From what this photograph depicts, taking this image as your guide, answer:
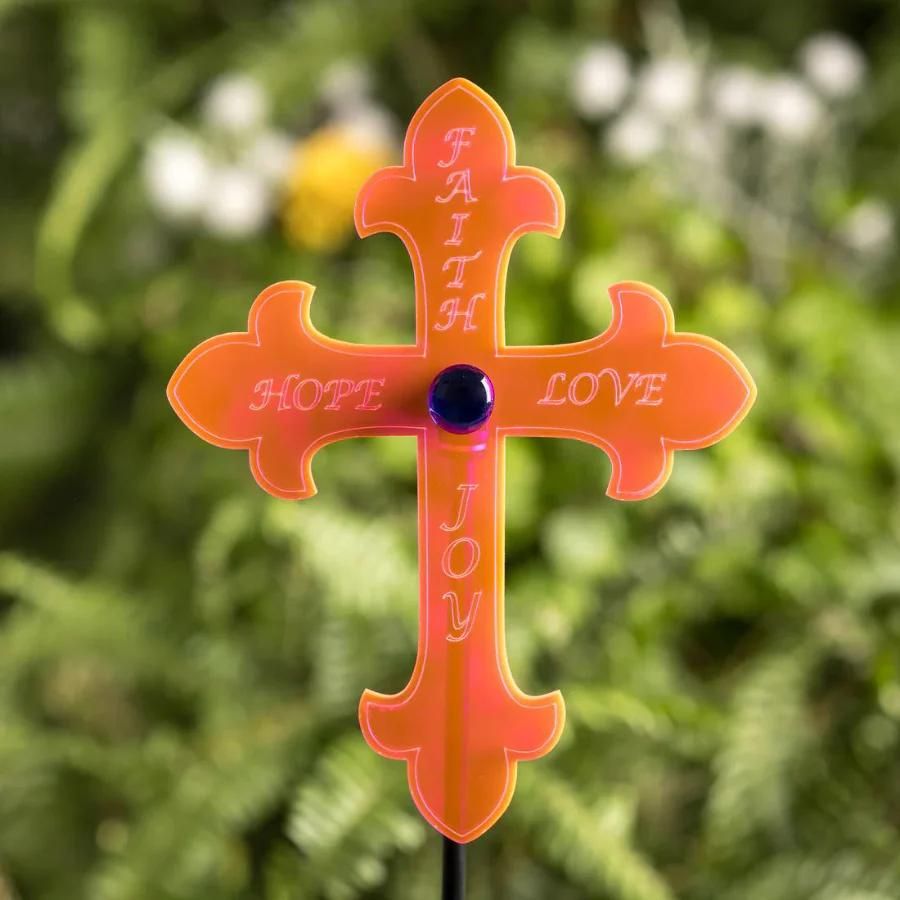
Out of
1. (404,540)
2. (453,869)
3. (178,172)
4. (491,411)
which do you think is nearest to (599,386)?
(491,411)

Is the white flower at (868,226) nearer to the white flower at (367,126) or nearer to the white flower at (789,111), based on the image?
the white flower at (789,111)

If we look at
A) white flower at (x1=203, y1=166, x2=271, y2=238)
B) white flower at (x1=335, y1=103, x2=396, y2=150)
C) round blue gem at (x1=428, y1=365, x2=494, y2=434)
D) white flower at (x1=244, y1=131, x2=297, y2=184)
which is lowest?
round blue gem at (x1=428, y1=365, x2=494, y2=434)

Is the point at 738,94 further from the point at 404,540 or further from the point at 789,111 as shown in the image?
the point at 404,540

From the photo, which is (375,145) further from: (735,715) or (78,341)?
(735,715)

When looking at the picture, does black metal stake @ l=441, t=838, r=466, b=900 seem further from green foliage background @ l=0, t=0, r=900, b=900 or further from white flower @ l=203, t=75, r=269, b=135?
white flower @ l=203, t=75, r=269, b=135

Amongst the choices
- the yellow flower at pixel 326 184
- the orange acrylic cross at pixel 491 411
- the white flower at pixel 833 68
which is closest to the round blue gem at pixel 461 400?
the orange acrylic cross at pixel 491 411

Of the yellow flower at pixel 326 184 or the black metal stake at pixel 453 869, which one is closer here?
the black metal stake at pixel 453 869

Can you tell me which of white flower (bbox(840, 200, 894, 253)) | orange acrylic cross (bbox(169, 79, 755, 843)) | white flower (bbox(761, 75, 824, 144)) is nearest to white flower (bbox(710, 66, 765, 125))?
white flower (bbox(761, 75, 824, 144))
